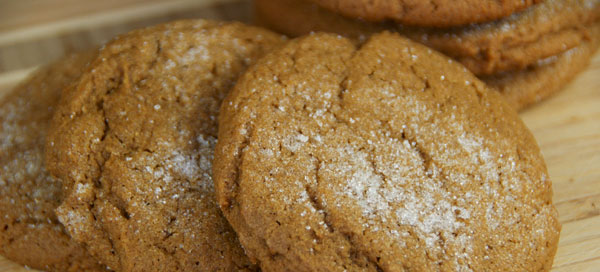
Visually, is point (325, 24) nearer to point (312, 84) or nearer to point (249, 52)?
point (249, 52)

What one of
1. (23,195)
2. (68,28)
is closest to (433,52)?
(23,195)

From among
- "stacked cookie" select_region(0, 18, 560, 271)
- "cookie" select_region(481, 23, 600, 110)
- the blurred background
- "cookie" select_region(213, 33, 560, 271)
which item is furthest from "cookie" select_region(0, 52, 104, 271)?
"cookie" select_region(481, 23, 600, 110)

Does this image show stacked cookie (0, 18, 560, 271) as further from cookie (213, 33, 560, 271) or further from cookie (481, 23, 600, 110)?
cookie (481, 23, 600, 110)

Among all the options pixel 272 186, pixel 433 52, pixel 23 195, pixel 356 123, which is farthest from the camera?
pixel 433 52

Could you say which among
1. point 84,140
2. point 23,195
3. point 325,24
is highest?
point 325,24

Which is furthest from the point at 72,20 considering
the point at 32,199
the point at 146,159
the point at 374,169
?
the point at 374,169

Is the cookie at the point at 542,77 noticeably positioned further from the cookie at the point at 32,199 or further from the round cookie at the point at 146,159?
the cookie at the point at 32,199

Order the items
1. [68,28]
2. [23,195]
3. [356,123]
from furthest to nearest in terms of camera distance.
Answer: [68,28], [23,195], [356,123]
